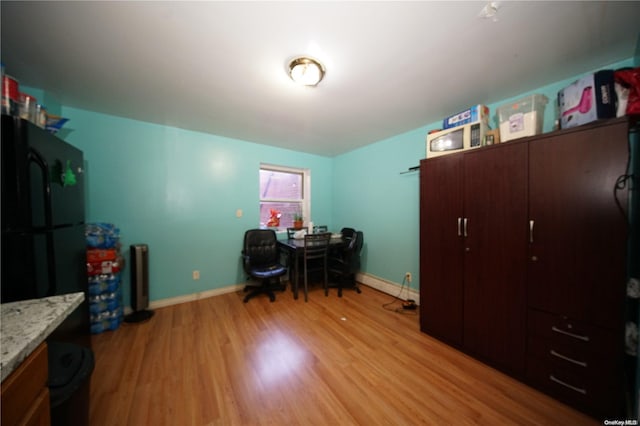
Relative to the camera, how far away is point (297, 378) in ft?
5.21

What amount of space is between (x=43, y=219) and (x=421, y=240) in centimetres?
290

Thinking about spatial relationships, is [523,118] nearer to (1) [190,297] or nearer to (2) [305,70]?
(2) [305,70]

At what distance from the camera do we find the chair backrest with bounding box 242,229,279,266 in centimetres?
315

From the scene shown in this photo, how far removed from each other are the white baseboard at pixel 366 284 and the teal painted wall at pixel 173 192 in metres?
0.07

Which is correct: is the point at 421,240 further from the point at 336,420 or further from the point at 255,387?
the point at 255,387

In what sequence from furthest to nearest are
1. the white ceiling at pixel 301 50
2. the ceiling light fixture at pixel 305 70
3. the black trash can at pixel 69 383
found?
1. the ceiling light fixture at pixel 305 70
2. the white ceiling at pixel 301 50
3. the black trash can at pixel 69 383

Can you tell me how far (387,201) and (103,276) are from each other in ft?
11.8

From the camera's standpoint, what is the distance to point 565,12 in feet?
3.76

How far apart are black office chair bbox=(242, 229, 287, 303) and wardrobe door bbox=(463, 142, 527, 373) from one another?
222 cm

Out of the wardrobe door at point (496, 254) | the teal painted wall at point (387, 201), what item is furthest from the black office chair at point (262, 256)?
the wardrobe door at point (496, 254)

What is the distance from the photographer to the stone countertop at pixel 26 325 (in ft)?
1.80

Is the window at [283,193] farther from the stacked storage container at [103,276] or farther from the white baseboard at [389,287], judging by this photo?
the stacked storage container at [103,276]

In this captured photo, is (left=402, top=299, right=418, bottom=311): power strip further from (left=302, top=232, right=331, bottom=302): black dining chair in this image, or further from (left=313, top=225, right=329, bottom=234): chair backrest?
(left=313, top=225, right=329, bottom=234): chair backrest

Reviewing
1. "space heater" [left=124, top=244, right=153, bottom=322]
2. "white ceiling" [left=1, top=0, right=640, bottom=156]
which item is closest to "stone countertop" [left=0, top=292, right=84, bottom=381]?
"white ceiling" [left=1, top=0, right=640, bottom=156]
